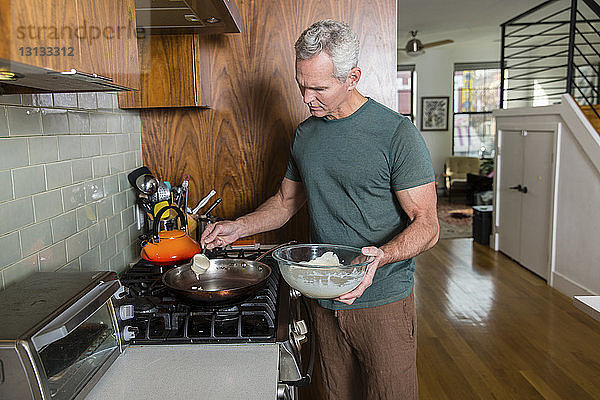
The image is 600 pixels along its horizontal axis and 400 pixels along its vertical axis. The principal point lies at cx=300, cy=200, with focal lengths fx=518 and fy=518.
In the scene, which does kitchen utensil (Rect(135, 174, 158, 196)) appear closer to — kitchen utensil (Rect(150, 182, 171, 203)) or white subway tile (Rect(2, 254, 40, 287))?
kitchen utensil (Rect(150, 182, 171, 203))

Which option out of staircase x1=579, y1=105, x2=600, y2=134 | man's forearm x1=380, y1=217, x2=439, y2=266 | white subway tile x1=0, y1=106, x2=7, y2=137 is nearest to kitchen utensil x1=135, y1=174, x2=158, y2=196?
white subway tile x1=0, y1=106, x2=7, y2=137

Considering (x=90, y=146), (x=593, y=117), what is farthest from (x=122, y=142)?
(x=593, y=117)

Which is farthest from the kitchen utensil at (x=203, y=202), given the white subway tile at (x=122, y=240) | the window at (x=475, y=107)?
the window at (x=475, y=107)

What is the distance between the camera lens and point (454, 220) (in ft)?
27.4

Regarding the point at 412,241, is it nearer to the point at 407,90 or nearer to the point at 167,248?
the point at 167,248

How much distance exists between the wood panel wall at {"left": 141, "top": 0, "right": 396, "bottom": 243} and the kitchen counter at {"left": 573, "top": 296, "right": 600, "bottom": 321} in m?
1.21

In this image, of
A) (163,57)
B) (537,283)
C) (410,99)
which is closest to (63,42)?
(163,57)

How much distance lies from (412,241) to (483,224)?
208 inches

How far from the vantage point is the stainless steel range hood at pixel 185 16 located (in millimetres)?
1587

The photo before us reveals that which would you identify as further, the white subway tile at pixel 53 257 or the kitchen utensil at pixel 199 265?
the kitchen utensil at pixel 199 265

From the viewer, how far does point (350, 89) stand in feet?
5.65

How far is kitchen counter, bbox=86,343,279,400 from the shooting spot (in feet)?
3.85

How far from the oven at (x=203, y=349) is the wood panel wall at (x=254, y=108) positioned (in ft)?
2.79

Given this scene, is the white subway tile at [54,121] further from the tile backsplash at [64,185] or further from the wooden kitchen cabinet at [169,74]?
the wooden kitchen cabinet at [169,74]
